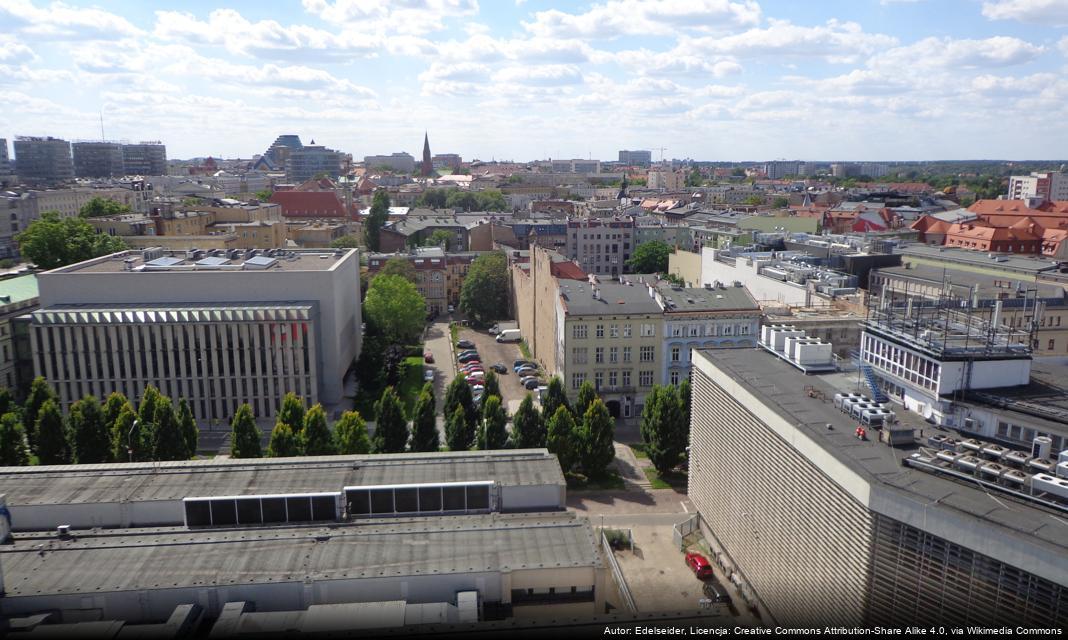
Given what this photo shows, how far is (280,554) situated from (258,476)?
683 centimetres

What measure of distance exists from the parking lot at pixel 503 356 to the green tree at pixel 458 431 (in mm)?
12446

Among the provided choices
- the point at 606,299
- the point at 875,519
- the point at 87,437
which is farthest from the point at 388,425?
the point at 875,519

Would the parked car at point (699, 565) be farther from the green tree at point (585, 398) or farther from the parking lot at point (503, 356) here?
the parking lot at point (503, 356)

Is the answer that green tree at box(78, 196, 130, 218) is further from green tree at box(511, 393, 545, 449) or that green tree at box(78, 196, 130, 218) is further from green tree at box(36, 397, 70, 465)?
green tree at box(511, 393, 545, 449)

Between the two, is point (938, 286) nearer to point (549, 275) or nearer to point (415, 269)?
point (549, 275)

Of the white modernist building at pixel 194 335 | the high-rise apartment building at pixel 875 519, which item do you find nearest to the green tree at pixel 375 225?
the white modernist building at pixel 194 335

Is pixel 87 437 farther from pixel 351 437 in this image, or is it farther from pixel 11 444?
pixel 351 437

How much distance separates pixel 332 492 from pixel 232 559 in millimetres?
4821

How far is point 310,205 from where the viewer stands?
151m

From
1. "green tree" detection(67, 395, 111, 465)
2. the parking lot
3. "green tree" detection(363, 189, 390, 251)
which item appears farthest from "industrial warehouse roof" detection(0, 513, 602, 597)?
"green tree" detection(363, 189, 390, 251)

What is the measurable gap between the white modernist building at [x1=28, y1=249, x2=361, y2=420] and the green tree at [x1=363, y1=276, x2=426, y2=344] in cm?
1303

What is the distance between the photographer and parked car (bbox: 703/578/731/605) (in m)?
32.2

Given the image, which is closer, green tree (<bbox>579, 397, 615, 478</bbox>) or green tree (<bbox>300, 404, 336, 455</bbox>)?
green tree (<bbox>300, 404, 336, 455</bbox>)

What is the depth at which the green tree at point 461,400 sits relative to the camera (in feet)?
154
